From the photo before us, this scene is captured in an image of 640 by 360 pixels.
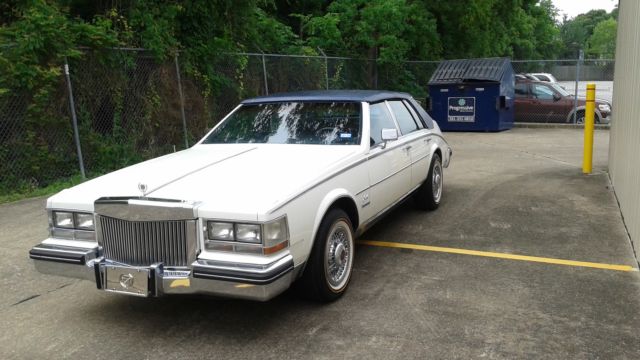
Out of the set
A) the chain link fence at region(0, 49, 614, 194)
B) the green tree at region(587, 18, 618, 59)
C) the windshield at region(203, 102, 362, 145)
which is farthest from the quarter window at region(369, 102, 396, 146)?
the green tree at region(587, 18, 618, 59)

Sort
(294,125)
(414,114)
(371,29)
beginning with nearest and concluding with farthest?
(294,125)
(414,114)
(371,29)

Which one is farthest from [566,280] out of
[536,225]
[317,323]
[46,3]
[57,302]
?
[46,3]

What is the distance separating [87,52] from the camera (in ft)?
30.9

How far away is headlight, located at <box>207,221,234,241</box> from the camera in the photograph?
3467mm

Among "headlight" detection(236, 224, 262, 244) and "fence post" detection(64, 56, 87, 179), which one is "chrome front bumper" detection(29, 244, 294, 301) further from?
"fence post" detection(64, 56, 87, 179)

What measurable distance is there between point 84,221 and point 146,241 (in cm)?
58

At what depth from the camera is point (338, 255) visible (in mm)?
4230

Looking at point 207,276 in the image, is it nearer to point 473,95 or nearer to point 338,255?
point 338,255

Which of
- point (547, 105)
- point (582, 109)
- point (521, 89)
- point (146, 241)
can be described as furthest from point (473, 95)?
point (146, 241)

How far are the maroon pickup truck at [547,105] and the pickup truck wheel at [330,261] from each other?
48.9 ft

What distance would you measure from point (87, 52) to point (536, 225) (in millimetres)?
7580

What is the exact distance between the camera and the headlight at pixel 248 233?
3.42 metres

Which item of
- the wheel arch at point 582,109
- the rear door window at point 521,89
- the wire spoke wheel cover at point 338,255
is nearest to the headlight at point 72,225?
the wire spoke wheel cover at point 338,255

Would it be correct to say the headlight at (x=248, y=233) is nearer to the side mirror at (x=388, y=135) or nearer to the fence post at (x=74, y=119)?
the side mirror at (x=388, y=135)
